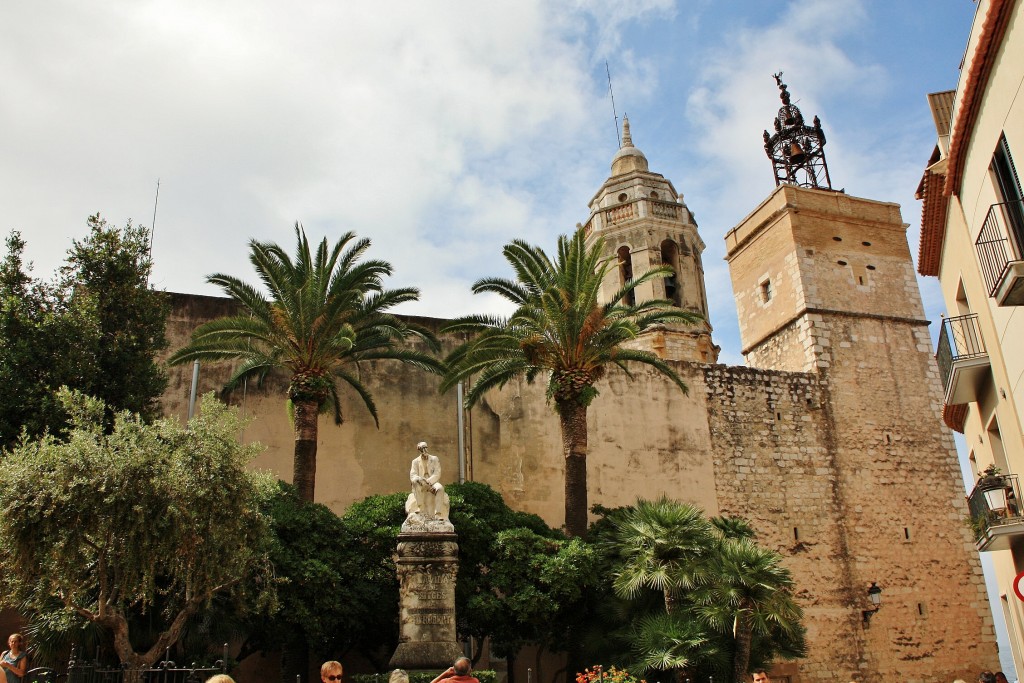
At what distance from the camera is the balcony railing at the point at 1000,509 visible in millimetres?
10758

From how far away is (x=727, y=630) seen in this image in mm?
13836

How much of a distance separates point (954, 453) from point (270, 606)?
1817cm

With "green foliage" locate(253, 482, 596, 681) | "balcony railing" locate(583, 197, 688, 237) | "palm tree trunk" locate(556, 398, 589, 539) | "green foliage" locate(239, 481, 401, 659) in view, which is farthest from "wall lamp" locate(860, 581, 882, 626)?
"balcony railing" locate(583, 197, 688, 237)

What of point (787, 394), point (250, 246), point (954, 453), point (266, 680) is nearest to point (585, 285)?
point (250, 246)

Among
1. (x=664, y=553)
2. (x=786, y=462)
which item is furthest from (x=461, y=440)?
(x=786, y=462)

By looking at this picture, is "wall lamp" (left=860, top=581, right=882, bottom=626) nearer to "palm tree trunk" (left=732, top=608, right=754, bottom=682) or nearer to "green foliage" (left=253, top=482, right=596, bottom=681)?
"palm tree trunk" (left=732, top=608, right=754, bottom=682)

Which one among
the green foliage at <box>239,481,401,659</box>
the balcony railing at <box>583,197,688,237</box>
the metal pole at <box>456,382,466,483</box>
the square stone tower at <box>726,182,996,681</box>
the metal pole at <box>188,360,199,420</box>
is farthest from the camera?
the balcony railing at <box>583,197,688,237</box>

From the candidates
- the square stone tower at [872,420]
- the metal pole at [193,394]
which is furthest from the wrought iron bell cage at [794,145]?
the metal pole at [193,394]

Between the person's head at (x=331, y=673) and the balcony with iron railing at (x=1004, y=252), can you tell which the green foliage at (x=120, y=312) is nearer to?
the person's head at (x=331, y=673)

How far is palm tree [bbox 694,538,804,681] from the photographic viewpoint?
1323 centimetres

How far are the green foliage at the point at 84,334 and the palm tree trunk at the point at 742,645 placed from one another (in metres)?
10.3

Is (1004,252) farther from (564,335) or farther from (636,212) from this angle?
(636,212)

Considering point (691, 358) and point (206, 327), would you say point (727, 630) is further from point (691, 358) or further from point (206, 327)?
point (691, 358)

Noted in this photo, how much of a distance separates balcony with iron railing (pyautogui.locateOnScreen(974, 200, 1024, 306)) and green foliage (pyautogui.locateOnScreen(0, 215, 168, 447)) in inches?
486
